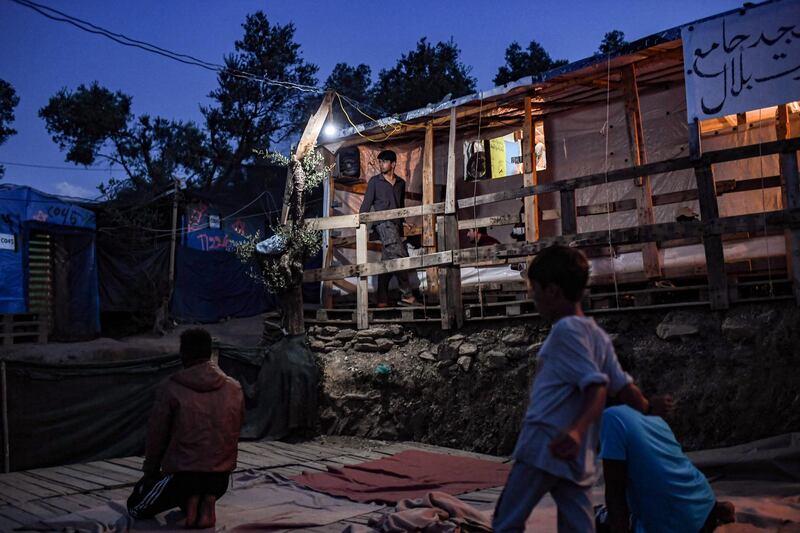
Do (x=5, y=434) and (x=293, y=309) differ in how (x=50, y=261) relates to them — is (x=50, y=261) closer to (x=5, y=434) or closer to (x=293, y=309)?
(x=293, y=309)

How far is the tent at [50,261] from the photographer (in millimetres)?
15289

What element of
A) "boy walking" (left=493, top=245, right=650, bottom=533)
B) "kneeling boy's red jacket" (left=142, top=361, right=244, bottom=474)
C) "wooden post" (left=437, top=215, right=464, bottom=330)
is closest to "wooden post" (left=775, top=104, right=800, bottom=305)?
"wooden post" (left=437, top=215, right=464, bottom=330)

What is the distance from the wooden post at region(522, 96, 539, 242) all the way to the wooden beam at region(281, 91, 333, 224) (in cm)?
318

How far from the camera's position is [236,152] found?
1033 inches

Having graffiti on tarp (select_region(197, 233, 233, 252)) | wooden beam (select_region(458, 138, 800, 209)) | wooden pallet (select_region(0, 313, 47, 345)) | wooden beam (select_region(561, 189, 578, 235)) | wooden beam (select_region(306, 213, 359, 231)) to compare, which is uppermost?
graffiti on tarp (select_region(197, 233, 233, 252))

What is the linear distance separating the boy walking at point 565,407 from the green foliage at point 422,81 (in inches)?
849

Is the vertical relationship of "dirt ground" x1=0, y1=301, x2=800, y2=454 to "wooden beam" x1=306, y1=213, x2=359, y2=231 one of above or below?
below

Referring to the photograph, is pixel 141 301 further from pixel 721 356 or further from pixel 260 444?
pixel 721 356

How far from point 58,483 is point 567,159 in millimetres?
8148

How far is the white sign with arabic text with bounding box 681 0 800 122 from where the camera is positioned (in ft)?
23.5

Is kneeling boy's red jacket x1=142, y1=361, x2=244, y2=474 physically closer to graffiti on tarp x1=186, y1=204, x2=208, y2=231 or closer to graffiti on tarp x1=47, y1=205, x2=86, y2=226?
graffiti on tarp x1=47, y1=205, x2=86, y2=226

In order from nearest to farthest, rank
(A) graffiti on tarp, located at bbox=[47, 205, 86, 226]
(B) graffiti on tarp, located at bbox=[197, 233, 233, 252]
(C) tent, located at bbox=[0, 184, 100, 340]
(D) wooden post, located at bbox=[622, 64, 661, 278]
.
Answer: (D) wooden post, located at bbox=[622, 64, 661, 278] → (C) tent, located at bbox=[0, 184, 100, 340] → (A) graffiti on tarp, located at bbox=[47, 205, 86, 226] → (B) graffiti on tarp, located at bbox=[197, 233, 233, 252]

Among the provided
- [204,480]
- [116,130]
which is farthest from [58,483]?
[116,130]

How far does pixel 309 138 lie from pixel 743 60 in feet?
20.3
